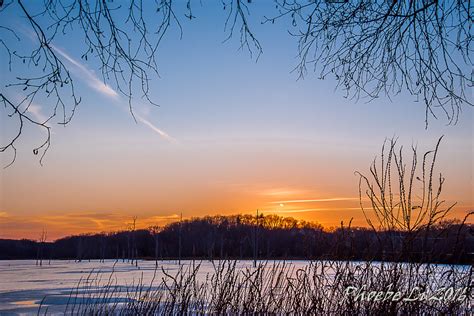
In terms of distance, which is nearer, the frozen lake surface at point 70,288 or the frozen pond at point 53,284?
the frozen lake surface at point 70,288

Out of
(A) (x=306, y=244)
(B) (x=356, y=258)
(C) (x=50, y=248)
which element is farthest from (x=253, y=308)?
(C) (x=50, y=248)

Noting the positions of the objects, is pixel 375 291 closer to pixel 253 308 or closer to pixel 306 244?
pixel 306 244

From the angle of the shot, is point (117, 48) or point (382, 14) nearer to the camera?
A: point (117, 48)

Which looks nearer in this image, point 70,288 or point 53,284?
point 70,288

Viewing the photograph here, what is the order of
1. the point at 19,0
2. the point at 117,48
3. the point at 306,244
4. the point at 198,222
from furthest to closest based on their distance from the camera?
the point at 198,222 → the point at 306,244 → the point at 117,48 → the point at 19,0

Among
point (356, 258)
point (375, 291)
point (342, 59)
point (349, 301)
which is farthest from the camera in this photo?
point (356, 258)

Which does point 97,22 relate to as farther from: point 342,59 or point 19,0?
point 342,59

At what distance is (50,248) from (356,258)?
142m

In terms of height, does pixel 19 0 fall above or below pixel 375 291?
above

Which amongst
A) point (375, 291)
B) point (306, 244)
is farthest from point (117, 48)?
point (306, 244)

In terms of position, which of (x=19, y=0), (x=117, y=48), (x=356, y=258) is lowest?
(x=356, y=258)

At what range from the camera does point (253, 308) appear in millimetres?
5855

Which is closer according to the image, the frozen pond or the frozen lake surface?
the frozen lake surface

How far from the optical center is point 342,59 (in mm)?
Answer: 3695
